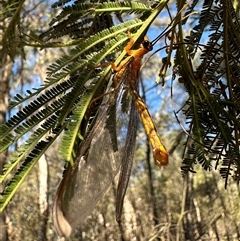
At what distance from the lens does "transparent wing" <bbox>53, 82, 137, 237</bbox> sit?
87 centimetres

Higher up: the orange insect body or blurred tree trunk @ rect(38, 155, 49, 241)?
blurred tree trunk @ rect(38, 155, 49, 241)

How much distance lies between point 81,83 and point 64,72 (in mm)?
41

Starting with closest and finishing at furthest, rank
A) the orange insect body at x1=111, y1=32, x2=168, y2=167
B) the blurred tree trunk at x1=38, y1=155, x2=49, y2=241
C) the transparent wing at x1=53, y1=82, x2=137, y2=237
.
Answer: the transparent wing at x1=53, y1=82, x2=137, y2=237 → the orange insect body at x1=111, y1=32, x2=168, y2=167 → the blurred tree trunk at x1=38, y1=155, x2=49, y2=241

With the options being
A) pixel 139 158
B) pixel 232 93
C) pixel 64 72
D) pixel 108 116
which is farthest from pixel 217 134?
pixel 139 158

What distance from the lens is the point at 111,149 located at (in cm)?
103

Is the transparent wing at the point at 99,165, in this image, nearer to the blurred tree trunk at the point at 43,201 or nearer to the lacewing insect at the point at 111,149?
the lacewing insect at the point at 111,149

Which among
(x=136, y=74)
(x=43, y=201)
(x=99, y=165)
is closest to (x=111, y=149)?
(x=99, y=165)

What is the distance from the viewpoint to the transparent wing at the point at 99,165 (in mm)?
869

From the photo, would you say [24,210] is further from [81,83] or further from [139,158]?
[81,83]

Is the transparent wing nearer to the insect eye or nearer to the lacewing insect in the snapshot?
the lacewing insect

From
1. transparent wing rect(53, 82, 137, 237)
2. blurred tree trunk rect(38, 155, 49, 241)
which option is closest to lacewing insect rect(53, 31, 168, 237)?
transparent wing rect(53, 82, 137, 237)

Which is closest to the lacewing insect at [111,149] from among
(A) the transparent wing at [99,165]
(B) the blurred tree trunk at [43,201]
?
(A) the transparent wing at [99,165]

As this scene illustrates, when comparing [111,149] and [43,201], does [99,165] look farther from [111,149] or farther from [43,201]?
[43,201]

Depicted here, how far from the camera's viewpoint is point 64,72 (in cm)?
98
